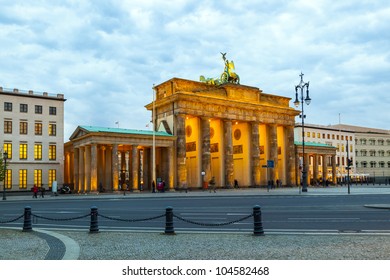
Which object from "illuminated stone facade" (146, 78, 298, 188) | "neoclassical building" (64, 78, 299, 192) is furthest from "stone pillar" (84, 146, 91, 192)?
"illuminated stone facade" (146, 78, 298, 188)

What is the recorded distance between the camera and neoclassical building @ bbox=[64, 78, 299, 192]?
61.0 meters

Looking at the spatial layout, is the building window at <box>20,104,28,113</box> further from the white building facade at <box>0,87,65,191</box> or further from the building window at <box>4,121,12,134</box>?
the building window at <box>4,121,12,134</box>

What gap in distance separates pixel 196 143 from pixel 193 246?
58617 millimetres

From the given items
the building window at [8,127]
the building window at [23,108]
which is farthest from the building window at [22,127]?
the building window at [23,108]

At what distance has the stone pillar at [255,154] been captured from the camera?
7362cm

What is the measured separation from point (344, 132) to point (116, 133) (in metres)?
87.8

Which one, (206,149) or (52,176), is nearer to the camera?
(206,149)

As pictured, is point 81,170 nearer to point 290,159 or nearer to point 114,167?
point 114,167

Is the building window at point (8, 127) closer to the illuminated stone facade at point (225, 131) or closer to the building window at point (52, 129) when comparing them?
the building window at point (52, 129)

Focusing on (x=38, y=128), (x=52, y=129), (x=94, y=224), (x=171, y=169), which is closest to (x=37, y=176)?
(x=38, y=128)

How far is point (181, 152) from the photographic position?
64.8 metres

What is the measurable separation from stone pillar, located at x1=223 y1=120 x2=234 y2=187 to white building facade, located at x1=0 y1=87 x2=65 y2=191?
1062 inches
